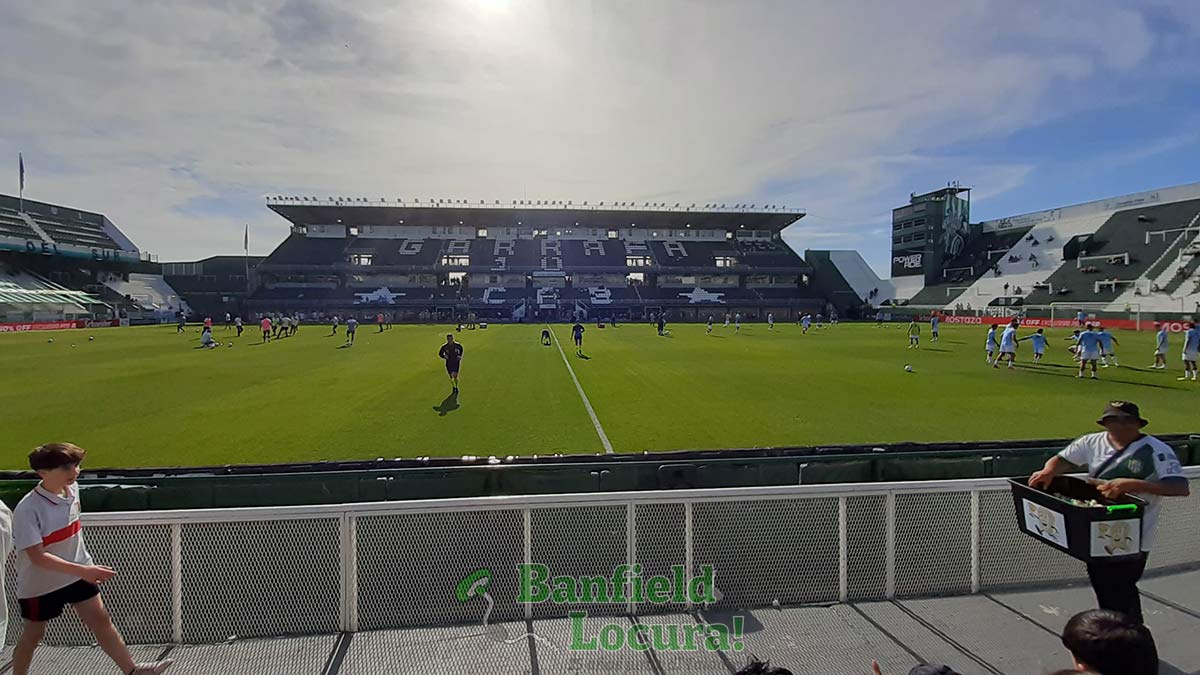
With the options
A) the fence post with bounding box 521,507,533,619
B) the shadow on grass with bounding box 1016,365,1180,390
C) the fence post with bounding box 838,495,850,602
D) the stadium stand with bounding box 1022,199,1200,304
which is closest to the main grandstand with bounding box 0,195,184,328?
the fence post with bounding box 521,507,533,619

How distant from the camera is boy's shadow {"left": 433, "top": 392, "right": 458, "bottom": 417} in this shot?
12800 mm

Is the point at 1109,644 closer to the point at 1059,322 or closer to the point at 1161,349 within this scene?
the point at 1161,349

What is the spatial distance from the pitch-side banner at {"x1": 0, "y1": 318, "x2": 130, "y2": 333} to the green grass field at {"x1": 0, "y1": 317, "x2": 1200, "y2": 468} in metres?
30.4

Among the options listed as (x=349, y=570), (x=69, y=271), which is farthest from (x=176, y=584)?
(x=69, y=271)

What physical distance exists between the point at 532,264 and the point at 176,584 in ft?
245

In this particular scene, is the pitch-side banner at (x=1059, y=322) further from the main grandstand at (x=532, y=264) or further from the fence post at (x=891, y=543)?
the fence post at (x=891, y=543)

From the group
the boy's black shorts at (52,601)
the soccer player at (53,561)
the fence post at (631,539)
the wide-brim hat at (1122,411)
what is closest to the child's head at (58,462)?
the soccer player at (53,561)

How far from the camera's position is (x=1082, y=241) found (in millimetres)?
60969

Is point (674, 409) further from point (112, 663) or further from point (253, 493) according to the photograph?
point (112, 663)

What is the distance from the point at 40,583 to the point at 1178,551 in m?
8.07

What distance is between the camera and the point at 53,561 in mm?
3041

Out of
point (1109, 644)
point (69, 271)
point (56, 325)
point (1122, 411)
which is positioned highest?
point (69, 271)

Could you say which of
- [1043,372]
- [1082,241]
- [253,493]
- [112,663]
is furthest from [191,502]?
[1082,241]

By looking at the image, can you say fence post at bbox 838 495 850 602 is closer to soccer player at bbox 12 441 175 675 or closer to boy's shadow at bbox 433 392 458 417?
soccer player at bbox 12 441 175 675
